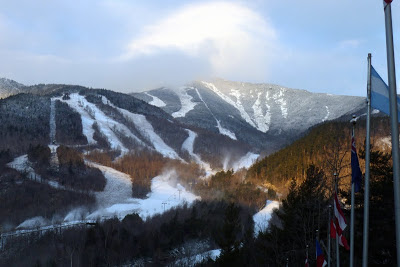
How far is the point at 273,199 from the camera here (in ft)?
325

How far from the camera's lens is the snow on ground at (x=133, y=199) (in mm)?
104481

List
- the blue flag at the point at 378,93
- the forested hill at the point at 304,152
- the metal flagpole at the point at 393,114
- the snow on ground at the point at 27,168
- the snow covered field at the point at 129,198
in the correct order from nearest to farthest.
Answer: the metal flagpole at the point at 393,114, the blue flag at the point at 378,93, the snow covered field at the point at 129,198, the forested hill at the point at 304,152, the snow on ground at the point at 27,168

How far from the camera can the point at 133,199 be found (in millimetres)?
119625

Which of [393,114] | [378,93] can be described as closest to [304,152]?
[378,93]

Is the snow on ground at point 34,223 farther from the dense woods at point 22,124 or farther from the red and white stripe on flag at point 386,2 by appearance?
the red and white stripe on flag at point 386,2

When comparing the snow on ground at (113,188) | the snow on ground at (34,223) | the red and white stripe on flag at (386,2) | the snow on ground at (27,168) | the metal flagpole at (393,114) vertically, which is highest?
the red and white stripe on flag at (386,2)

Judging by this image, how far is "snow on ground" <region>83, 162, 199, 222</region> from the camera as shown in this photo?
10448 centimetres

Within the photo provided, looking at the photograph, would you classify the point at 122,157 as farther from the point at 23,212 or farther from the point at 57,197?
the point at 23,212

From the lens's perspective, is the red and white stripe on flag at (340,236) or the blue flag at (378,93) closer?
the blue flag at (378,93)

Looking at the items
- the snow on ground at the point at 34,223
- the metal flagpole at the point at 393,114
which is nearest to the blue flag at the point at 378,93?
the metal flagpole at the point at 393,114

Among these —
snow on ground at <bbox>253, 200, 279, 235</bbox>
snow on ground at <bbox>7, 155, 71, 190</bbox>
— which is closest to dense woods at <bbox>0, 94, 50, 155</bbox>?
snow on ground at <bbox>7, 155, 71, 190</bbox>

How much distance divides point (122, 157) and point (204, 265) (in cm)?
11873

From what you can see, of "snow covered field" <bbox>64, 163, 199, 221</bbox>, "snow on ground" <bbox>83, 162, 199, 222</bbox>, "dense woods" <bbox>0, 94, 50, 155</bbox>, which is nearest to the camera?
"snow covered field" <bbox>64, 163, 199, 221</bbox>

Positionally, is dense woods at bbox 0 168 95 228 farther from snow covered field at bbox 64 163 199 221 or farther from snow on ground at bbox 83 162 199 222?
snow on ground at bbox 83 162 199 222
